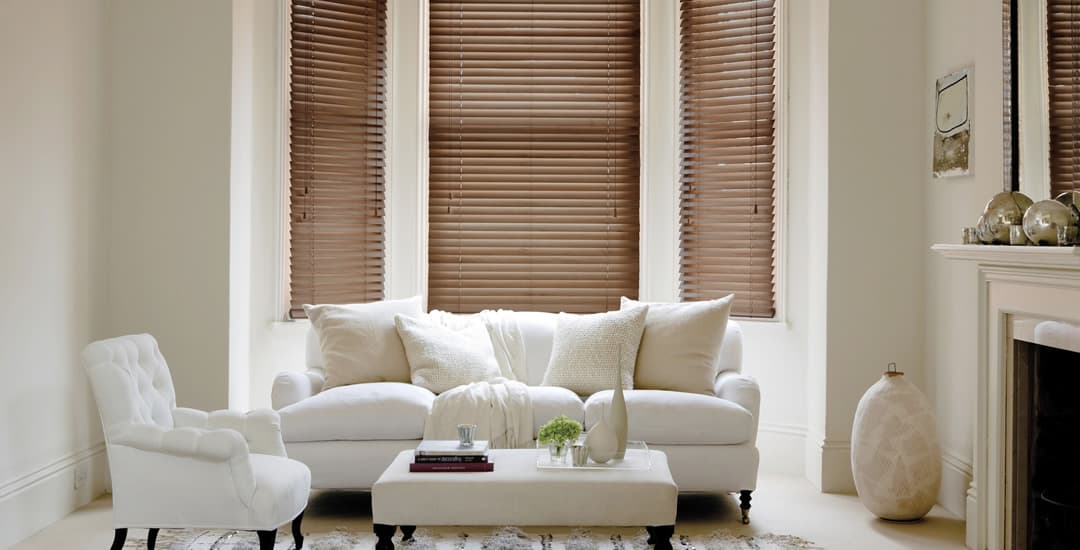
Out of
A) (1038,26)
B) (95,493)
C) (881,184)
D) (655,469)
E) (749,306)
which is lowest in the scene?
(95,493)

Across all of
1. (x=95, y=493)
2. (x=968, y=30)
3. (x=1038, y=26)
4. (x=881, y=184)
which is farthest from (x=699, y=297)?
(x=95, y=493)

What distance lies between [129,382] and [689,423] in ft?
7.67

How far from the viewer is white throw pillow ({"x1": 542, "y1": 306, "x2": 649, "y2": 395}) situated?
5.01 metres

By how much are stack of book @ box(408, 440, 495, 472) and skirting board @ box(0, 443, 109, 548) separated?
5.76ft

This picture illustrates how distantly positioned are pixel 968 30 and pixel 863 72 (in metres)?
0.64

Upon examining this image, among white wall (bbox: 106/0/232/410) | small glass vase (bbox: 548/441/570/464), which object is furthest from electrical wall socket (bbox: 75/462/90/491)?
small glass vase (bbox: 548/441/570/464)

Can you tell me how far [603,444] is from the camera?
3.80m

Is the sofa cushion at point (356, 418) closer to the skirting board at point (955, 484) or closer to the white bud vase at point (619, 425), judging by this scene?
the white bud vase at point (619, 425)

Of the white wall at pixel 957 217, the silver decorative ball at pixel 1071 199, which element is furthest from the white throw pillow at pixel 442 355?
the silver decorative ball at pixel 1071 199

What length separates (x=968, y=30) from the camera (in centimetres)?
458

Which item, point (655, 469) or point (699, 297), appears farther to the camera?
point (699, 297)

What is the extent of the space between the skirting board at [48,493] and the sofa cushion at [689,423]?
2.58 meters

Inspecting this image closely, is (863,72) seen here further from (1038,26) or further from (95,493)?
(95,493)

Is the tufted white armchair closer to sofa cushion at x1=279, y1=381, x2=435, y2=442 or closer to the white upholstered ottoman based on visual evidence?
the white upholstered ottoman
